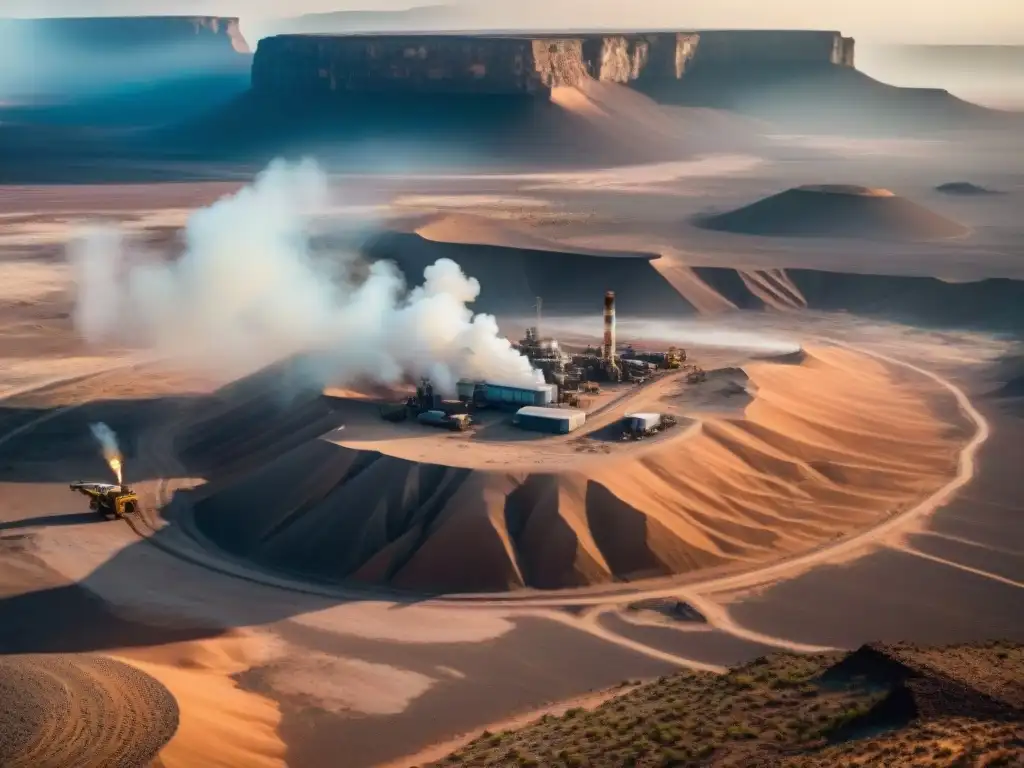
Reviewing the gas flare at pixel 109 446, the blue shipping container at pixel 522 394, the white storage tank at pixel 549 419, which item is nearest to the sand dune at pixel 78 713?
the white storage tank at pixel 549 419

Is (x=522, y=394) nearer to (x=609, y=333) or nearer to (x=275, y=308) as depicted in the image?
(x=609, y=333)

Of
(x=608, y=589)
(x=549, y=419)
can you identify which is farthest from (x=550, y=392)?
(x=608, y=589)

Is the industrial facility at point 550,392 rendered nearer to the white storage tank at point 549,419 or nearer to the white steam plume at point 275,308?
the white storage tank at point 549,419

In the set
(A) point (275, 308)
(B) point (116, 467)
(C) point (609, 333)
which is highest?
(C) point (609, 333)

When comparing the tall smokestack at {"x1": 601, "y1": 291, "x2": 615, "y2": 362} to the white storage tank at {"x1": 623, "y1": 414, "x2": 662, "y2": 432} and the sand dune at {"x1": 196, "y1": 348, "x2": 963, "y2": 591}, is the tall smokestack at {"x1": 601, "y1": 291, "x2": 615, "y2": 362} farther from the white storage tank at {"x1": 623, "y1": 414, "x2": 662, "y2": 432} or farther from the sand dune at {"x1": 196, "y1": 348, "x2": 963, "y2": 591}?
the white storage tank at {"x1": 623, "y1": 414, "x2": 662, "y2": 432}

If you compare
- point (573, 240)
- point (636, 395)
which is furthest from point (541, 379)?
point (573, 240)

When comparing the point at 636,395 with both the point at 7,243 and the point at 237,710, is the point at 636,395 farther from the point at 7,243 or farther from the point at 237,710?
the point at 7,243

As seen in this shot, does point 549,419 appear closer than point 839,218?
Yes
